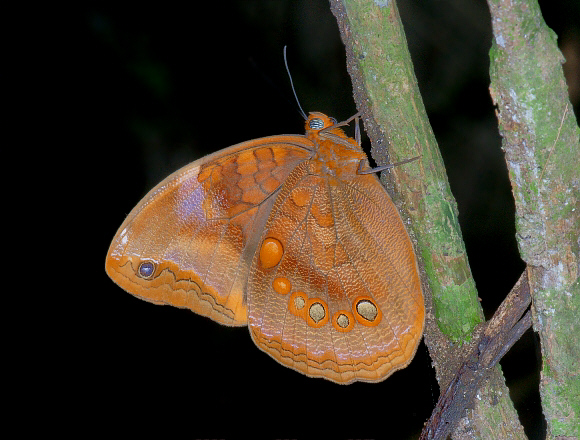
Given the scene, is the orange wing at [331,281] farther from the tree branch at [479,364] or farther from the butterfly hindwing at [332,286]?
the tree branch at [479,364]

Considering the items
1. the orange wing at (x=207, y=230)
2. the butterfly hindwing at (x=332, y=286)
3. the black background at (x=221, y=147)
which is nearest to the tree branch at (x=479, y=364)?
the butterfly hindwing at (x=332, y=286)

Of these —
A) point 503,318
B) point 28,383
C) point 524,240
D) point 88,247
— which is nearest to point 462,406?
point 503,318

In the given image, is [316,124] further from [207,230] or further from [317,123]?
[207,230]

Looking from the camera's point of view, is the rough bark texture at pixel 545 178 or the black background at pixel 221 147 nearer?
the rough bark texture at pixel 545 178

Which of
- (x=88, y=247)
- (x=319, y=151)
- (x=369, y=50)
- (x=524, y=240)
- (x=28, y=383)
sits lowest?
(x=28, y=383)

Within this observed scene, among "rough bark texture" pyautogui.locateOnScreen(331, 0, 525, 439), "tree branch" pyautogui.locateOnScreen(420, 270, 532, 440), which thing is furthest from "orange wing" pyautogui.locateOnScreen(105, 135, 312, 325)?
"tree branch" pyautogui.locateOnScreen(420, 270, 532, 440)

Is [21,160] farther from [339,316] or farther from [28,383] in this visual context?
[339,316]

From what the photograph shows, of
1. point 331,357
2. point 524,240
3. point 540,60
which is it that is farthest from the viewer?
point 331,357

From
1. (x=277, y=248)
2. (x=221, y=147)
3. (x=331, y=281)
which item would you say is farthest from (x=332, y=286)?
(x=221, y=147)
